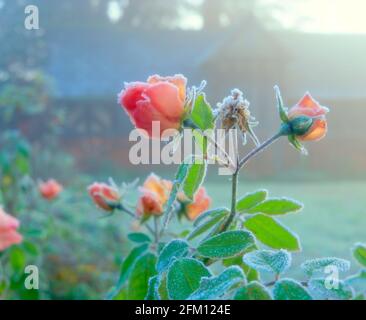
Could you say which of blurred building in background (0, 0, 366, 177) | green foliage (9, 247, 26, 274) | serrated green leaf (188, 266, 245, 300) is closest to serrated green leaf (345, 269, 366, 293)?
serrated green leaf (188, 266, 245, 300)

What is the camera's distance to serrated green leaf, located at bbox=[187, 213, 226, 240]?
0.36 meters

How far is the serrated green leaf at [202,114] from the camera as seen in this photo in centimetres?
34

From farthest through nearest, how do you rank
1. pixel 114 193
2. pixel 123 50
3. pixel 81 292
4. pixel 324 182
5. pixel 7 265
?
pixel 123 50 < pixel 324 182 < pixel 81 292 < pixel 7 265 < pixel 114 193

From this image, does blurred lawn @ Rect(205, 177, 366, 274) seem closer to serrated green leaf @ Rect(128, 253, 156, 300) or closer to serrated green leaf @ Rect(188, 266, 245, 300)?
serrated green leaf @ Rect(128, 253, 156, 300)

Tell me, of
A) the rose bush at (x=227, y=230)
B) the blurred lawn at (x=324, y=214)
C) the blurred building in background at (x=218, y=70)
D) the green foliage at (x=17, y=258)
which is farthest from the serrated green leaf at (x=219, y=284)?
the blurred building in background at (x=218, y=70)

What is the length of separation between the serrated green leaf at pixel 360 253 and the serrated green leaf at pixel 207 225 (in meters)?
0.08

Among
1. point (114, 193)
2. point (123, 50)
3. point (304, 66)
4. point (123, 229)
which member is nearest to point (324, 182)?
point (304, 66)

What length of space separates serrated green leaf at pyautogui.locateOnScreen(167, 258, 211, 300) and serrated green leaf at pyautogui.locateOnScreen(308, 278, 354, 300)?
51mm

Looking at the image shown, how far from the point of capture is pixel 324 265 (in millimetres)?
309

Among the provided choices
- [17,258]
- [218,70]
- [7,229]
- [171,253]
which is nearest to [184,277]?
[171,253]

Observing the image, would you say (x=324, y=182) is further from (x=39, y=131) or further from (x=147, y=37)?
(x=147, y=37)

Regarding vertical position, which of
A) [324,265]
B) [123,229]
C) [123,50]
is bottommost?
[324,265]

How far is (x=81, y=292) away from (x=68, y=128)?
209 inches

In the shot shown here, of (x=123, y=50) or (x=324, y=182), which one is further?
(x=123, y=50)
